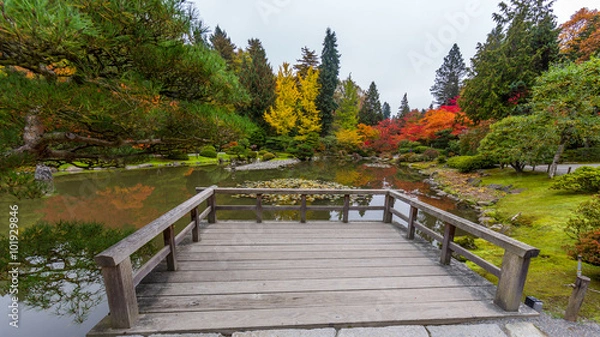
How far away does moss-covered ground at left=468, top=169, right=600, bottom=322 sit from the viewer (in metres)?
2.12

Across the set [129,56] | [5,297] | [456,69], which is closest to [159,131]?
[129,56]

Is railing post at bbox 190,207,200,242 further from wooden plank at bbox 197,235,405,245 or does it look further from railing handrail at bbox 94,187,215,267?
railing handrail at bbox 94,187,215,267

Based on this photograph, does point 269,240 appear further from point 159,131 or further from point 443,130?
point 443,130

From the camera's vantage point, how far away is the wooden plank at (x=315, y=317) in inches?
55.1

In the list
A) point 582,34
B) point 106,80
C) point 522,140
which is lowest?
point 522,140

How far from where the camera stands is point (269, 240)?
272cm

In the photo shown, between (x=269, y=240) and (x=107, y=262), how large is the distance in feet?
5.55

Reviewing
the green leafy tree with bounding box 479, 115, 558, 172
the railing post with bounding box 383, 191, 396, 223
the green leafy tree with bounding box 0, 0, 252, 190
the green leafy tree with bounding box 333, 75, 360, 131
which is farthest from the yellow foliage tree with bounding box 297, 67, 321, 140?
the green leafy tree with bounding box 0, 0, 252, 190

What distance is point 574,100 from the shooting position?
243 inches

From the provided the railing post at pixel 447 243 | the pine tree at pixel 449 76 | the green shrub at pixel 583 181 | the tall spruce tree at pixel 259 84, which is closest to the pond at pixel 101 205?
the green shrub at pixel 583 181

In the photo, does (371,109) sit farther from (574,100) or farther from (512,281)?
(512,281)

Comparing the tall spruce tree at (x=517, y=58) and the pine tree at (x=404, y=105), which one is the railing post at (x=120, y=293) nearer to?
the tall spruce tree at (x=517, y=58)

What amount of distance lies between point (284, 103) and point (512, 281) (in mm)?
16418

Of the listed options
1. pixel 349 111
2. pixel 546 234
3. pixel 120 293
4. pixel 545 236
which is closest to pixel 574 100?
Result: pixel 546 234
